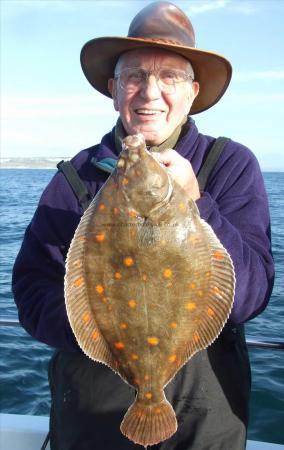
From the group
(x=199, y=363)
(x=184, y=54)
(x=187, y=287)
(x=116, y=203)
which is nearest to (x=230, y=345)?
(x=199, y=363)

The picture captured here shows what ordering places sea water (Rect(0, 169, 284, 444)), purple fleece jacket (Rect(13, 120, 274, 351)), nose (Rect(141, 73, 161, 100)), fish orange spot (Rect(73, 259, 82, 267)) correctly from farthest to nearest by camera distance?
1. sea water (Rect(0, 169, 284, 444))
2. nose (Rect(141, 73, 161, 100))
3. purple fleece jacket (Rect(13, 120, 274, 351))
4. fish orange spot (Rect(73, 259, 82, 267))

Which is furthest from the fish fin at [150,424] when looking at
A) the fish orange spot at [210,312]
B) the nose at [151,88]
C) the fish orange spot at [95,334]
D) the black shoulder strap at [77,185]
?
the nose at [151,88]

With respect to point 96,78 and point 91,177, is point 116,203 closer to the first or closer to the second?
point 91,177

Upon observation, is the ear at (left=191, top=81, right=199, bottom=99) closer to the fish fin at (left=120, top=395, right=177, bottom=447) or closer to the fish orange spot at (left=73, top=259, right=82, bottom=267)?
the fish orange spot at (left=73, top=259, right=82, bottom=267)

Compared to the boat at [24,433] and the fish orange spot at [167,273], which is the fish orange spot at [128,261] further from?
the boat at [24,433]

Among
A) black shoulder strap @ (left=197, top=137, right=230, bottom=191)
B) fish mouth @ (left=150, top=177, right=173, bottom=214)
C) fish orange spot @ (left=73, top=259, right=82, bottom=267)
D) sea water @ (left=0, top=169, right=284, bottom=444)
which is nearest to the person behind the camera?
fish mouth @ (left=150, top=177, right=173, bottom=214)

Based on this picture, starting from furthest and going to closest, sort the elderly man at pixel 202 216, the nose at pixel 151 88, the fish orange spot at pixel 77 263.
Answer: the nose at pixel 151 88
the elderly man at pixel 202 216
the fish orange spot at pixel 77 263

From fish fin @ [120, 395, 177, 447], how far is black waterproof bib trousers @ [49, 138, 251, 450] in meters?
0.36

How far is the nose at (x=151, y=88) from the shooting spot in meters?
3.17

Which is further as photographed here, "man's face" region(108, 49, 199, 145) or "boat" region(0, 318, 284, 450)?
"boat" region(0, 318, 284, 450)

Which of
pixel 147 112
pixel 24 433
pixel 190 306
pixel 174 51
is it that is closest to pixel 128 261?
pixel 190 306

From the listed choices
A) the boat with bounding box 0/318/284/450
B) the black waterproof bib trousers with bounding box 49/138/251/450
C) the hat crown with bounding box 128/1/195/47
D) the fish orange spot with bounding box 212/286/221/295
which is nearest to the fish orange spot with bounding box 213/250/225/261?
the fish orange spot with bounding box 212/286/221/295

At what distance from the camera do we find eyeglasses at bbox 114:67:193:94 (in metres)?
3.24

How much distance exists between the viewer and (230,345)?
3186 millimetres
